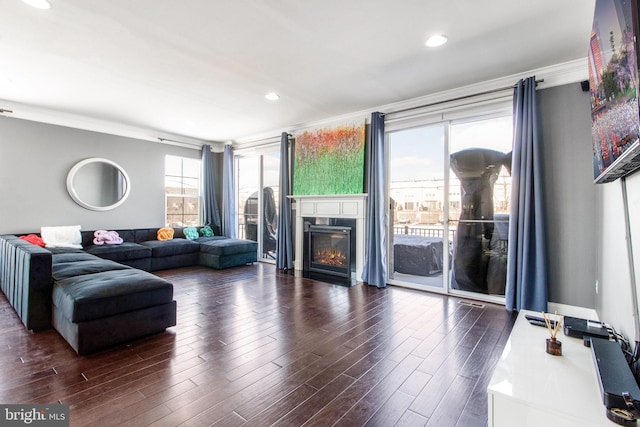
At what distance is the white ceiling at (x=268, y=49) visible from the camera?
2262 mm

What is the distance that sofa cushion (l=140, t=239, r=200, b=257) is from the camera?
204 inches

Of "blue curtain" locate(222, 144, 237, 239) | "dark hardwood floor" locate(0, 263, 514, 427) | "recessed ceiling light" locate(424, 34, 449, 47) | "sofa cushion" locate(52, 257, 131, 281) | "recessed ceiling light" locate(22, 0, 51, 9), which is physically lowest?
"dark hardwood floor" locate(0, 263, 514, 427)

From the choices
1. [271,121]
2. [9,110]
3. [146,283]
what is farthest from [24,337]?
[271,121]

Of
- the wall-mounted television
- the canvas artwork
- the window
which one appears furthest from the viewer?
the window

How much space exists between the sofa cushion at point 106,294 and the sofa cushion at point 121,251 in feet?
7.01

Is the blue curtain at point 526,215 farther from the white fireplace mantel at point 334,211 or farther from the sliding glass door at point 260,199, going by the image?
the sliding glass door at point 260,199

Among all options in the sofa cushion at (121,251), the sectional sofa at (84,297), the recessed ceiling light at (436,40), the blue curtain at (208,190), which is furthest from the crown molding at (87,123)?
the recessed ceiling light at (436,40)

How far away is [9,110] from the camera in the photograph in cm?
434

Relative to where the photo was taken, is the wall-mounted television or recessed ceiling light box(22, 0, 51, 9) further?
recessed ceiling light box(22, 0, 51, 9)

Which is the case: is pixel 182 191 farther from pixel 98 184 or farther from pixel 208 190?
pixel 98 184

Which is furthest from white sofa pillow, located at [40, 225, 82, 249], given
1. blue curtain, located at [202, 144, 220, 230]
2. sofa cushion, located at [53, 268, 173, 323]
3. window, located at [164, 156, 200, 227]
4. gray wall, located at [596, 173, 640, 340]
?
gray wall, located at [596, 173, 640, 340]

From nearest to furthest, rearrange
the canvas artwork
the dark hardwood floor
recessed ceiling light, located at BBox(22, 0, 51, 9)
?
the dark hardwood floor < recessed ceiling light, located at BBox(22, 0, 51, 9) < the canvas artwork

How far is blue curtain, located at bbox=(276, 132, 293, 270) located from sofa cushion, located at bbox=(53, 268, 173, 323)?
279 cm

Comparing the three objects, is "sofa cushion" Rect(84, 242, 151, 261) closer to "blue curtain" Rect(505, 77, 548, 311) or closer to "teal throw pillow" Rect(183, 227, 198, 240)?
"teal throw pillow" Rect(183, 227, 198, 240)
